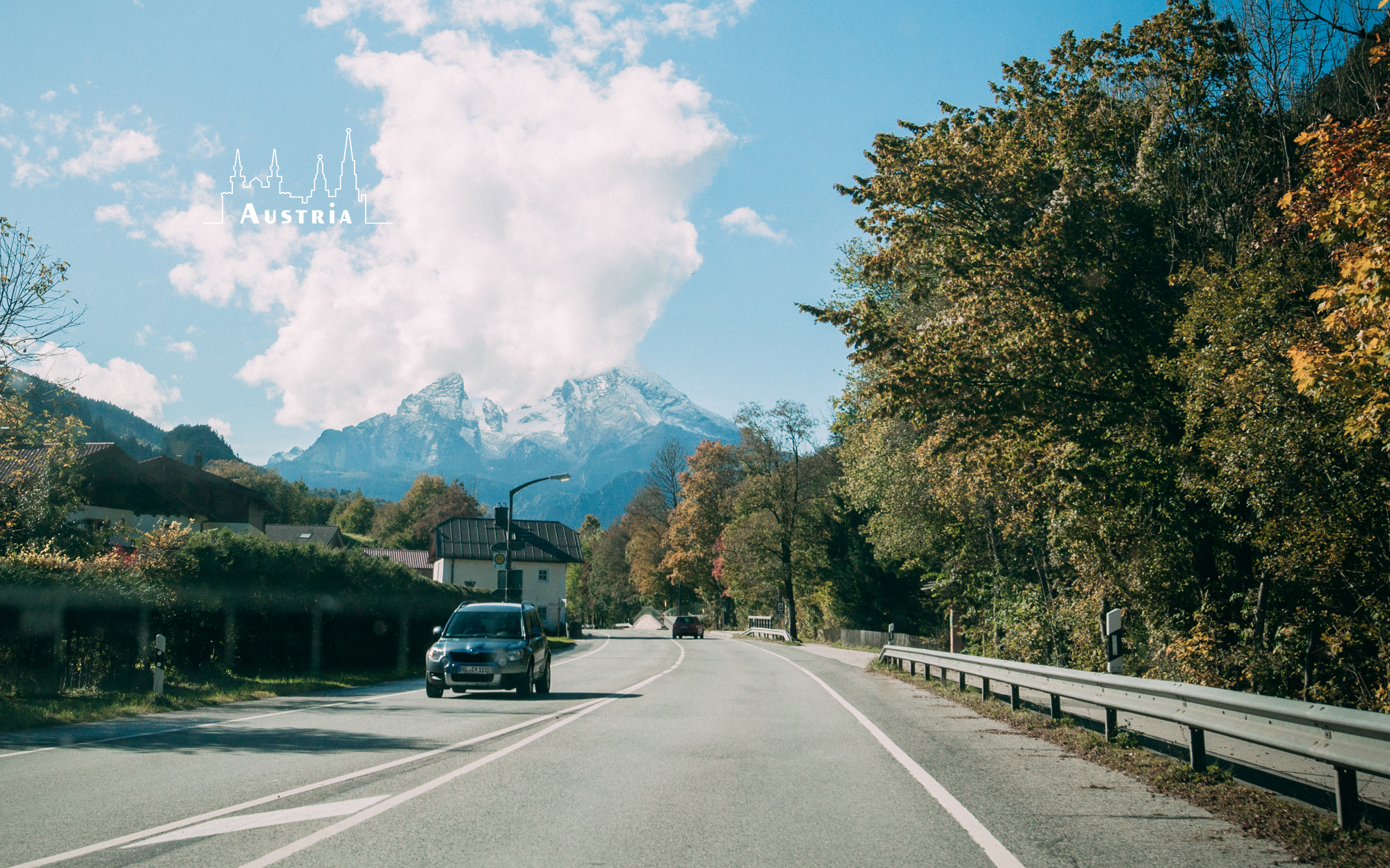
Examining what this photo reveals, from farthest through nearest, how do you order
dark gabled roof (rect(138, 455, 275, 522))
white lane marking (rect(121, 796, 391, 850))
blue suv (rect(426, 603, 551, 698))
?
dark gabled roof (rect(138, 455, 275, 522)) → blue suv (rect(426, 603, 551, 698)) → white lane marking (rect(121, 796, 391, 850))

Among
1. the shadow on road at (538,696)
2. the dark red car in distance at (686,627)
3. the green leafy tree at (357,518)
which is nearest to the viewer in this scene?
the shadow on road at (538,696)

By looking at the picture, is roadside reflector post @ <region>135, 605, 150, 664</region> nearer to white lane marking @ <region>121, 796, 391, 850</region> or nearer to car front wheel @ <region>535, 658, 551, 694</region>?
car front wheel @ <region>535, 658, 551, 694</region>

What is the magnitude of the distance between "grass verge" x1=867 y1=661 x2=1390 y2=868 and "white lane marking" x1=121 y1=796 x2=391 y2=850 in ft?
19.5

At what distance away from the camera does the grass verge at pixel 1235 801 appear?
16.9 ft

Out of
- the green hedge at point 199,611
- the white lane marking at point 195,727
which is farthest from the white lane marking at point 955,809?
the green hedge at point 199,611

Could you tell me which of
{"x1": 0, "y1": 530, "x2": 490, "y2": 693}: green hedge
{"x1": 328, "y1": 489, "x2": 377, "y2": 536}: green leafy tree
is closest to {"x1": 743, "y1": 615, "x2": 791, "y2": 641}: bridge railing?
{"x1": 0, "y1": 530, "x2": 490, "y2": 693}: green hedge

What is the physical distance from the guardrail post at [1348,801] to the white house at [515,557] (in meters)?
62.6

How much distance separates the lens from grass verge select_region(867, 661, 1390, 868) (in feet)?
16.9

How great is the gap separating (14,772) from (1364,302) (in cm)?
1246

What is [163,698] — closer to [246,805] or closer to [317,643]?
[317,643]

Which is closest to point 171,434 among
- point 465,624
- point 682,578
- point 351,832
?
point 682,578

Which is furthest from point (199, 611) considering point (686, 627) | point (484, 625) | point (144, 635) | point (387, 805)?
point (686, 627)

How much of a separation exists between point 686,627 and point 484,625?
45.0 m

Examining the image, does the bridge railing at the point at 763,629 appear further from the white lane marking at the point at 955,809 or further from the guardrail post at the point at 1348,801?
the guardrail post at the point at 1348,801
